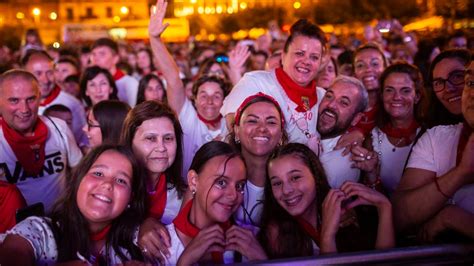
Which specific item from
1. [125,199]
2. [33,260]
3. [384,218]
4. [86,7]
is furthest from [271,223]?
[86,7]

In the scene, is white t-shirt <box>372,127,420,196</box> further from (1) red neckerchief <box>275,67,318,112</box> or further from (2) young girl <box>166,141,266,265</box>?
(2) young girl <box>166,141,266,265</box>

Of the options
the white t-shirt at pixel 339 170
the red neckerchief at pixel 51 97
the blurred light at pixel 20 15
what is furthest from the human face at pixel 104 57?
the blurred light at pixel 20 15

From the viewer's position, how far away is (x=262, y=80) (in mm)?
4281

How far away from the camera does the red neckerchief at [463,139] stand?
2830mm

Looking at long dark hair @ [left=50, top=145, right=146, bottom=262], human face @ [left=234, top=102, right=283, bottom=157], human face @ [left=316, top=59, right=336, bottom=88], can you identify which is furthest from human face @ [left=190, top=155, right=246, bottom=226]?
human face @ [left=316, top=59, right=336, bottom=88]

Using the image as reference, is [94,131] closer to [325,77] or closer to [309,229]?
[309,229]

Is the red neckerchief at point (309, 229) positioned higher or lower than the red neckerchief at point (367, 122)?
lower

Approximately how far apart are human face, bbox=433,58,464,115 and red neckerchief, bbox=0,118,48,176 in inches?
122

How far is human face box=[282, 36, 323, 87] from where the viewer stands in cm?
435

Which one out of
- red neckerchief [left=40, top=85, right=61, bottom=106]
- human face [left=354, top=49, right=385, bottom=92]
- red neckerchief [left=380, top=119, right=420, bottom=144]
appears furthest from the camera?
red neckerchief [left=40, top=85, right=61, bottom=106]

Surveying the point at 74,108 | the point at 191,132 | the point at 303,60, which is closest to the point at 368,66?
the point at 303,60

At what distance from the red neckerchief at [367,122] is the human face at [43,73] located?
3.78 metres

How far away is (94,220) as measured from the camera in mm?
2861

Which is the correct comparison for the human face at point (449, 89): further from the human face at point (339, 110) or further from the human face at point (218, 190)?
the human face at point (218, 190)
